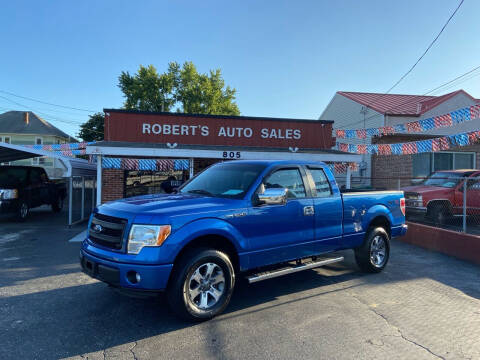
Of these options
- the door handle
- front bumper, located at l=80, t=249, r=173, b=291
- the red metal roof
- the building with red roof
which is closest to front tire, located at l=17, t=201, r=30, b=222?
front bumper, located at l=80, t=249, r=173, b=291

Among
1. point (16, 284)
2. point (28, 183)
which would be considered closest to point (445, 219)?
point (16, 284)

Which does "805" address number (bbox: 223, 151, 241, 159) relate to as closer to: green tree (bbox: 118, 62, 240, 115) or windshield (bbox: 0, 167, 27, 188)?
windshield (bbox: 0, 167, 27, 188)

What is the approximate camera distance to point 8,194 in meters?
10.9

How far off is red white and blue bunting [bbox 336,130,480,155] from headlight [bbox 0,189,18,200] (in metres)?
11.6

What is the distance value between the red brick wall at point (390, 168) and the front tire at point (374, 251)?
1182cm

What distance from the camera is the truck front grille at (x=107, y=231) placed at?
151 inches

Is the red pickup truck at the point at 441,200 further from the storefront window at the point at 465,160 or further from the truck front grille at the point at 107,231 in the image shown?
the storefront window at the point at 465,160

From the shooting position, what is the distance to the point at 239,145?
1295 centimetres

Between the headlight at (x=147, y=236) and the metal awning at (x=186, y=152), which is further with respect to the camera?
the metal awning at (x=186, y=152)

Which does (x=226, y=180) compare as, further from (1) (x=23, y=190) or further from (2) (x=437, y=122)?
(1) (x=23, y=190)

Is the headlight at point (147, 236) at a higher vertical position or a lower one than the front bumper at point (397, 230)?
higher

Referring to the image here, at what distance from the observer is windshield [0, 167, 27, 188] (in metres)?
11.4

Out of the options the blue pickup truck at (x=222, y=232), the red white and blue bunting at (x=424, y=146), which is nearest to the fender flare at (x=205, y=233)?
the blue pickup truck at (x=222, y=232)

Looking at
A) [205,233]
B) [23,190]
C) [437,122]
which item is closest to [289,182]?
[205,233]
